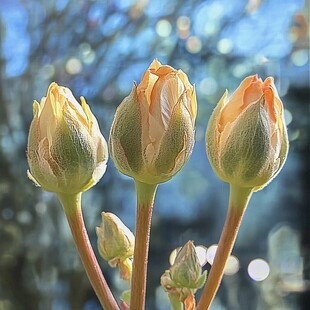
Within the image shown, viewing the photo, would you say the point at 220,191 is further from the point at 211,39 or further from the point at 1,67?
the point at 1,67

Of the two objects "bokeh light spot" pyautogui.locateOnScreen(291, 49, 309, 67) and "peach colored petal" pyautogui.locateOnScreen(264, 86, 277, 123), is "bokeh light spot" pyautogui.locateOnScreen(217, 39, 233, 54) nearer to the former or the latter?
"bokeh light spot" pyautogui.locateOnScreen(291, 49, 309, 67)

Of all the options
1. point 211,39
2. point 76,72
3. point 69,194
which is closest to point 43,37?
point 76,72

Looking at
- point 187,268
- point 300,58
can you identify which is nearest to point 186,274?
point 187,268

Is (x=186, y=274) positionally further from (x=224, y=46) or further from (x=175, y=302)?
(x=224, y=46)

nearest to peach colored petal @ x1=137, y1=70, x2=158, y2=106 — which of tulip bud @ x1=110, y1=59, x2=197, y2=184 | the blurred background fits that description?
tulip bud @ x1=110, y1=59, x2=197, y2=184

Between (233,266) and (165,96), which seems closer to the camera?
(165,96)
